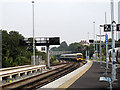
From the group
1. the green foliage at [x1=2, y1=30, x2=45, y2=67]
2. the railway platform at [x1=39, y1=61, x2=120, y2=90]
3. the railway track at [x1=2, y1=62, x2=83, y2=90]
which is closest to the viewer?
the railway platform at [x1=39, y1=61, x2=120, y2=90]

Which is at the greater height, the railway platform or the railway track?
the railway platform

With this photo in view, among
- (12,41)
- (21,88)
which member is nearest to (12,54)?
(12,41)

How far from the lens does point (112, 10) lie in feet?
57.9

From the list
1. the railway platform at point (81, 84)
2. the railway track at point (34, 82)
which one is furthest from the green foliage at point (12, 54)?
the railway platform at point (81, 84)

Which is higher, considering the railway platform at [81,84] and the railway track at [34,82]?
the railway platform at [81,84]

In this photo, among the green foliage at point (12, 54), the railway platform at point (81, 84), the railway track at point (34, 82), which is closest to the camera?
the railway platform at point (81, 84)

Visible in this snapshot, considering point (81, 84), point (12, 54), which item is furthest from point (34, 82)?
point (12, 54)

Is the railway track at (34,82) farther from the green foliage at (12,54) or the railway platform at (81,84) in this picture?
the green foliage at (12,54)

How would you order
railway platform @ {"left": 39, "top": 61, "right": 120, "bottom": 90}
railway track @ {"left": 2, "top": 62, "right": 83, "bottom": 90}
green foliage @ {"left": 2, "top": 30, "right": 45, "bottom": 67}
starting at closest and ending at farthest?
railway platform @ {"left": 39, "top": 61, "right": 120, "bottom": 90}
railway track @ {"left": 2, "top": 62, "right": 83, "bottom": 90}
green foliage @ {"left": 2, "top": 30, "right": 45, "bottom": 67}

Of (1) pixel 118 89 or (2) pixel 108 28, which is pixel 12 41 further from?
(1) pixel 118 89

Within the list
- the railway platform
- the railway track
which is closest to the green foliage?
the railway track

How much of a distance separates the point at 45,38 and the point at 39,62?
178 inches

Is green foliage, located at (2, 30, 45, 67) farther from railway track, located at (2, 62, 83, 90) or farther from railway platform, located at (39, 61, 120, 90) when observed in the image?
railway platform, located at (39, 61, 120, 90)

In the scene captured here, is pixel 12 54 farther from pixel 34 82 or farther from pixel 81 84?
pixel 81 84
